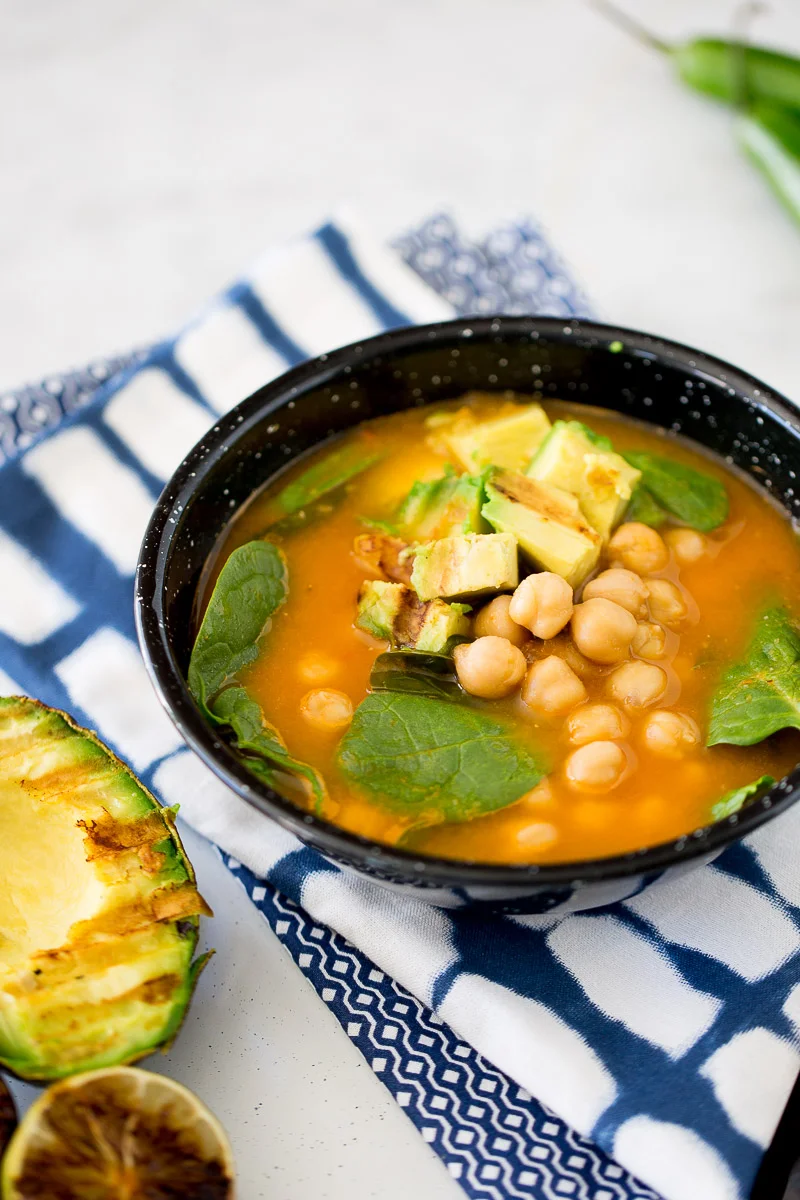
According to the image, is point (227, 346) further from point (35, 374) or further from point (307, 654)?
point (307, 654)

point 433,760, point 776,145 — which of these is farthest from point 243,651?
point 776,145

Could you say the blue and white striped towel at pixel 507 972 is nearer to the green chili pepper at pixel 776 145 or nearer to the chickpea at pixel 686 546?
the chickpea at pixel 686 546

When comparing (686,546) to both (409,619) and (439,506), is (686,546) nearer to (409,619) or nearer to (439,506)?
(439,506)

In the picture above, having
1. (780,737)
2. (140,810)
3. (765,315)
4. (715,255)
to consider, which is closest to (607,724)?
(780,737)

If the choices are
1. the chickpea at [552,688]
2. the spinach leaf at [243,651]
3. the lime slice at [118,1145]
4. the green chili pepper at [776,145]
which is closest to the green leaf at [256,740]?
the spinach leaf at [243,651]

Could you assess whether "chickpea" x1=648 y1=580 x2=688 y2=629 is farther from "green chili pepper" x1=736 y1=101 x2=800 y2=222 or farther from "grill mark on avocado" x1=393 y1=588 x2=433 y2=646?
"green chili pepper" x1=736 y1=101 x2=800 y2=222

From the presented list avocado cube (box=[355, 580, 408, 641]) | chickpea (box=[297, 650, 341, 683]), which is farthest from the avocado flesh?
chickpea (box=[297, 650, 341, 683])
